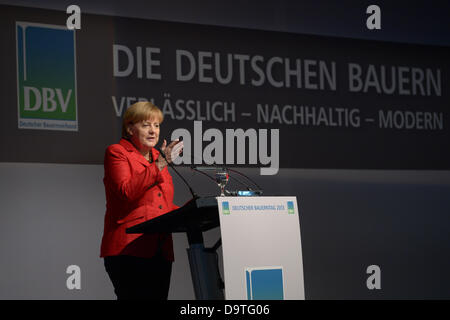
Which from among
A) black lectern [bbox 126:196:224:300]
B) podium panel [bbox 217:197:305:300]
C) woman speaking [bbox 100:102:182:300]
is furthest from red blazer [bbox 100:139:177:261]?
podium panel [bbox 217:197:305:300]

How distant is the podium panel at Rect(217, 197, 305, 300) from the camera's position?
236cm

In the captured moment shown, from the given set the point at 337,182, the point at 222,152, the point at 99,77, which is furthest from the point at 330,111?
the point at 99,77

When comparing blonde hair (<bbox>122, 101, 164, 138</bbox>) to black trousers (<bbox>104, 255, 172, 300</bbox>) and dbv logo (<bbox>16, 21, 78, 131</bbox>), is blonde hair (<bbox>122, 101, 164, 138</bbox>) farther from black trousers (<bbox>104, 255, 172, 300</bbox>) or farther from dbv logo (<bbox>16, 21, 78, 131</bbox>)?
dbv logo (<bbox>16, 21, 78, 131</bbox>)

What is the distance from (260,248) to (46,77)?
2.07 metres

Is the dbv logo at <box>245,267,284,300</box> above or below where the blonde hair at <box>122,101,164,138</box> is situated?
below

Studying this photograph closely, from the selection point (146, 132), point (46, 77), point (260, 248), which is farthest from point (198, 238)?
point (46, 77)

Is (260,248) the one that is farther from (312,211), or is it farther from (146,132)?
(312,211)

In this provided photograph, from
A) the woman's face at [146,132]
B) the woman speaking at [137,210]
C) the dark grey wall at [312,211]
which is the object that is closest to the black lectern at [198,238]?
the woman speaking at [137,210]

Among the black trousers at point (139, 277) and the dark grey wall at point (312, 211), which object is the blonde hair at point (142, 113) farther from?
the dark grey wall at point (312, 211)

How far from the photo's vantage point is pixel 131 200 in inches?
113

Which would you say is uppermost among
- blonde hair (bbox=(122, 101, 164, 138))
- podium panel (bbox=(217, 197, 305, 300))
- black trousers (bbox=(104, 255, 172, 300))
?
blonde hair (bbox=(122, 101, 164, 138))

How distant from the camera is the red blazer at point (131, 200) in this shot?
284 centimetres

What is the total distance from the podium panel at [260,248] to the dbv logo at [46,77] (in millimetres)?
1904
